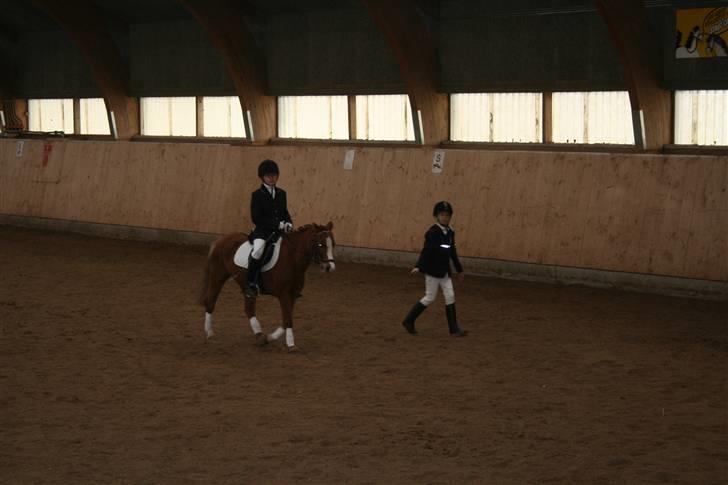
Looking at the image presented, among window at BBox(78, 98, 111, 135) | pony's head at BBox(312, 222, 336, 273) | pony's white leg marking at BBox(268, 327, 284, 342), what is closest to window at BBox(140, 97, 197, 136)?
window at BBox(78, 98, 111, 135)

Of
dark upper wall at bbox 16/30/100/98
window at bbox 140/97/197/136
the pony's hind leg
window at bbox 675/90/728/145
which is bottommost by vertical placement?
the pony's hind leg

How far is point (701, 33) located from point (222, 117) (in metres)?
15.0

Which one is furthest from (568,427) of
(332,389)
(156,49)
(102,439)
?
(156,49)

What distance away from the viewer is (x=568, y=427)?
8273 millimetres

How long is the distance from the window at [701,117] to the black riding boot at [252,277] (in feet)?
39.9

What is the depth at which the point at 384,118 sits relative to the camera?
86.7 feet

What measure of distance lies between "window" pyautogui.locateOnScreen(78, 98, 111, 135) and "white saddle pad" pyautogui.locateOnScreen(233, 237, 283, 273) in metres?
23.6

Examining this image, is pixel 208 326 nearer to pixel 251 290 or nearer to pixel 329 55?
pixel 251 290

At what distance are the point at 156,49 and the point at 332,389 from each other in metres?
24.1

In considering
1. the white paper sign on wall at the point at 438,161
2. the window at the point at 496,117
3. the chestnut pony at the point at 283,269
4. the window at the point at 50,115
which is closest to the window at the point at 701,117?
the window at the point at 496,117

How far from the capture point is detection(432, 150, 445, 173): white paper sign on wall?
56.5 ft

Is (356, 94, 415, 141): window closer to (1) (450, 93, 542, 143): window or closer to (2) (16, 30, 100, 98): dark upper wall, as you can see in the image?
(1) (450, 93, 542, 143): window

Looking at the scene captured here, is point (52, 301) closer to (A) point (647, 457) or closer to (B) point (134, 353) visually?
(B) point (134, 353)

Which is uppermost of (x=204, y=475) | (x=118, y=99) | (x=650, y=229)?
(x=118, y=99)
